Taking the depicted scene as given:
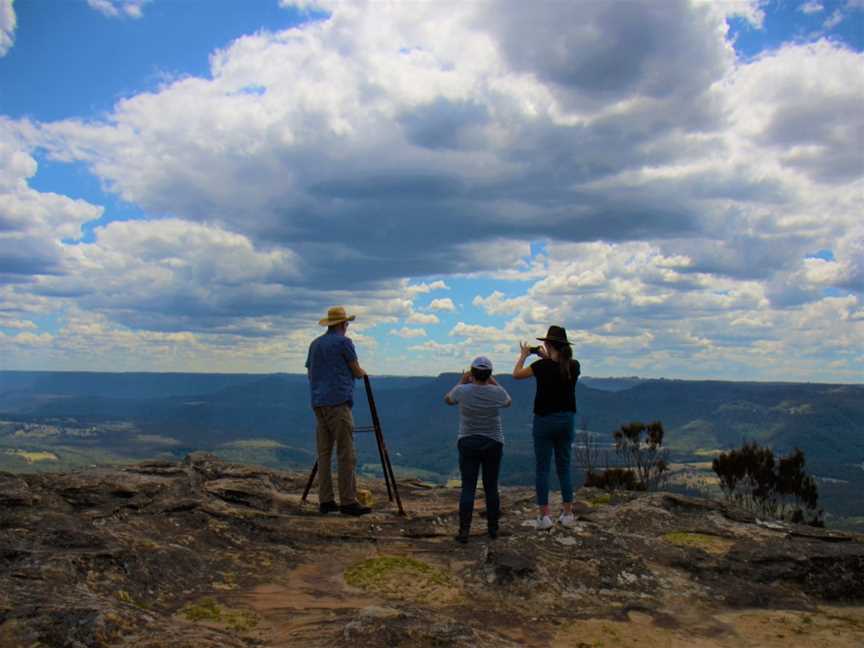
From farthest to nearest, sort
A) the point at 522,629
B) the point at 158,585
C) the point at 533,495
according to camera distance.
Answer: the point at 533,495 → the point at 158,585 → the point at 522,629

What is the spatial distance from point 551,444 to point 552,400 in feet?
2.63

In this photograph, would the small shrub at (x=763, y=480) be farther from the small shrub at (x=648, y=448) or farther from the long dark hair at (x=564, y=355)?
the long dark hair at (x=564, y=355)

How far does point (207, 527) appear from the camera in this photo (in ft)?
34.2

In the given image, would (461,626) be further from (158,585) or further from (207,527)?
(207,527)

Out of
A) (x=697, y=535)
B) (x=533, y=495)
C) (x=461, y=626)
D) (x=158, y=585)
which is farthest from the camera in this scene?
(x=533, y=495)

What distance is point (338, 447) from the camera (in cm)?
1195

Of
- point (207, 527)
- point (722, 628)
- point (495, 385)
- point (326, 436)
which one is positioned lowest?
point (722, 628)

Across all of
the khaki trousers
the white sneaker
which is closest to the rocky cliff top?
the white sneaker

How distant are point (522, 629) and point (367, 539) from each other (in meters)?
3.98

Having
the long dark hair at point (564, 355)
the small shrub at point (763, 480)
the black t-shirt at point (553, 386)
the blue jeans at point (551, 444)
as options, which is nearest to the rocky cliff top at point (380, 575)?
the blue jeans at point (551, 444)

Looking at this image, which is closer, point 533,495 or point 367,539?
point 367,539

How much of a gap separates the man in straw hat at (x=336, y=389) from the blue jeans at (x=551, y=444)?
3403 millimetres

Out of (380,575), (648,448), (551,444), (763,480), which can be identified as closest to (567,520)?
(551,444)

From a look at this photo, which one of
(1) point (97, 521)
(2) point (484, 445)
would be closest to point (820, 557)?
(2) point (484, 445)
